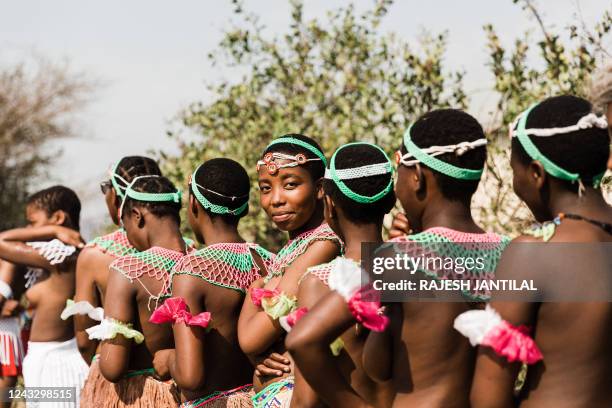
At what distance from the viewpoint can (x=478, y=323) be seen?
116 inches

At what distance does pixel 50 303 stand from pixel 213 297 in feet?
10.2

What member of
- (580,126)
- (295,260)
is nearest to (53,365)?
(295,260)

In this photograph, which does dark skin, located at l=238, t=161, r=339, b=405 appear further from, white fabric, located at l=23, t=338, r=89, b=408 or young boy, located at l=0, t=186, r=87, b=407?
white fabric, located at l=23, t=338, r=89, b=408

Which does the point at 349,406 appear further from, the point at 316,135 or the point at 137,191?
the point at 316,135

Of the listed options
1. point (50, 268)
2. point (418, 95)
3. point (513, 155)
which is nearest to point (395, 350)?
point (513, 155)

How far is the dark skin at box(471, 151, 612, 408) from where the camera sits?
291 centimetres

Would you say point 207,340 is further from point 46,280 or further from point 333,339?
point 46,280

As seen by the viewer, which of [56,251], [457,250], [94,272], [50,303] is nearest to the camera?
[457,250]

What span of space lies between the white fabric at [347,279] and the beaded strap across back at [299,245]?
0.91 metres

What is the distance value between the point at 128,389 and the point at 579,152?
314 centimetres

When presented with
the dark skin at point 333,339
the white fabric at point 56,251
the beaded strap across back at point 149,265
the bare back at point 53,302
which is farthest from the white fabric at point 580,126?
the bare back at point 53,302

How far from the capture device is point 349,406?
3.45m

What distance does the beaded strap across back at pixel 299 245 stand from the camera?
13.8 feet

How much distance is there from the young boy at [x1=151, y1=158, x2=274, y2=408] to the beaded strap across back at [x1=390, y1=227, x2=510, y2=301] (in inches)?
55.7
